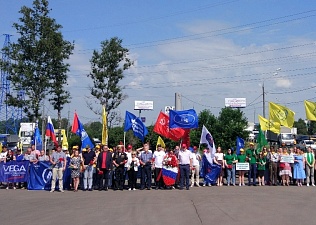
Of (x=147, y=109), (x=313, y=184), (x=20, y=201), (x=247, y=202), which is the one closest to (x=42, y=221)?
(x=20, y=201)

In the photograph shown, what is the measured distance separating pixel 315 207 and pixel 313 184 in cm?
772

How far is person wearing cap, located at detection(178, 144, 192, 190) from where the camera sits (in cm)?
1995

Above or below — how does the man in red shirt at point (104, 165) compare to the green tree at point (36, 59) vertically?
below

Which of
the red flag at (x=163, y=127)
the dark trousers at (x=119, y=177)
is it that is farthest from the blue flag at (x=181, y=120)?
the dark trousers at (x=119, y=177)

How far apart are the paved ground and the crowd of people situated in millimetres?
1230

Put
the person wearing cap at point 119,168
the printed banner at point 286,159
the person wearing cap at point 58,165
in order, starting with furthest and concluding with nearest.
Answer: the printed banner at point 286,159, the person wearing cap at point 119,168, the person wearing cap at point 58,165

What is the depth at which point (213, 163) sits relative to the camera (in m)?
21.4

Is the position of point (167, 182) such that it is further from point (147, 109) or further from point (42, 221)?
point (147, 109)

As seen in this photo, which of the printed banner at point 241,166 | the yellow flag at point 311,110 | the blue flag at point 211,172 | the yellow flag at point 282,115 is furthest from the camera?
the yellow flag at point 282,115

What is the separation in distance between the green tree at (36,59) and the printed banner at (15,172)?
11.2 m

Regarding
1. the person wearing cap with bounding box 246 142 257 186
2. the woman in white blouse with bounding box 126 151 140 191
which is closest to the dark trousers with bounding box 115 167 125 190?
the woman in white blouse with bounding box 126 151 140 191

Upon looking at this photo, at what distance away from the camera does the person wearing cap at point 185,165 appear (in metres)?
20.0

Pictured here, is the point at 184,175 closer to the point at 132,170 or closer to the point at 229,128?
the point at 132,170

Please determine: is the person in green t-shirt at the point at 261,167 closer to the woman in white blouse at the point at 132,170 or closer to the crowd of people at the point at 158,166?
the crowd of people at the point at 158,166
